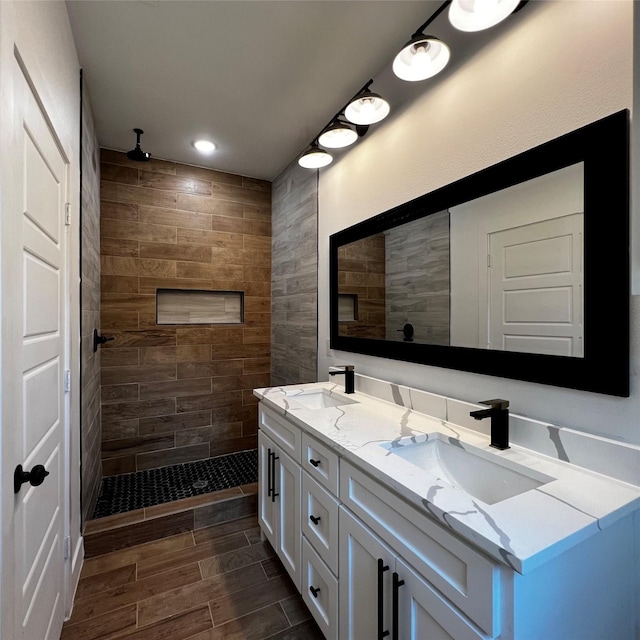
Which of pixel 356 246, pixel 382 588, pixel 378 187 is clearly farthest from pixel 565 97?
pixel 382 588

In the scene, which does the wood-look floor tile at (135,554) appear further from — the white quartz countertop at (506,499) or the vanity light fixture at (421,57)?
the vanity light fixture at (421,57)

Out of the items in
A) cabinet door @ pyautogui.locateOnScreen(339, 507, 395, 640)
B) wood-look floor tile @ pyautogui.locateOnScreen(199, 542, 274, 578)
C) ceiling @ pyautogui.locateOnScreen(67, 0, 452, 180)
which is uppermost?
ceiling @ pyautogui.locateOnScreen(67, 0, 452, 180)

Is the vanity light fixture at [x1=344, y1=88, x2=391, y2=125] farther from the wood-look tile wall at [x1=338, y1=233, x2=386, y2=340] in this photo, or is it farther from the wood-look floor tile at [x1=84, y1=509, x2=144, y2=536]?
the wood-look floor tile at [x1=84, y1=509, x2=144, y2=536]

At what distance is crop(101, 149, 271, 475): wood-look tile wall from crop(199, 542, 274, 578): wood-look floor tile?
116 cm

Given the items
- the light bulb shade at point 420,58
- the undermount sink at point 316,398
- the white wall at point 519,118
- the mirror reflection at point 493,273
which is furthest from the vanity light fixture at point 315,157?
the undermount sink at point 316,398

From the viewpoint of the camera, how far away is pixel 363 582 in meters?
→ 1.05

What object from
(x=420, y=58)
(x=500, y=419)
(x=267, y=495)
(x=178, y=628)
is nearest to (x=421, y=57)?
(x=420, y=58)

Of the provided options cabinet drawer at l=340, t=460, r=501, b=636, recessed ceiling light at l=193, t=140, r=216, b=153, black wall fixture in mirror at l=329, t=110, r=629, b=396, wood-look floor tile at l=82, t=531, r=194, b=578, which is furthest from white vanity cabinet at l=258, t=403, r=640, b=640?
recessed ceiling light at l=193, t=140, r=216, b=153

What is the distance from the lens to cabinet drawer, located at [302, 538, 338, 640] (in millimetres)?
1213

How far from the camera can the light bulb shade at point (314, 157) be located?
6.46ft

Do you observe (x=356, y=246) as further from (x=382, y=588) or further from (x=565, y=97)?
(x=382, y=588)

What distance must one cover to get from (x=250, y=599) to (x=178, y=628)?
12.4 inches

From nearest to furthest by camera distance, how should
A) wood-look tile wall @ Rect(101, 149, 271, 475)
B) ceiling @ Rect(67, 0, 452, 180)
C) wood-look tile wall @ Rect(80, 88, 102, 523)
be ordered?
ceiling @ Rect(67, 0, 452, 180) < wood-look tile wall @ Rect(80, 88, 102, 523) < wood-look tile wall @ Rect(101, 149, 271, 475)

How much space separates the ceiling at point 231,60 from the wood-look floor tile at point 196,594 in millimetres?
2569
